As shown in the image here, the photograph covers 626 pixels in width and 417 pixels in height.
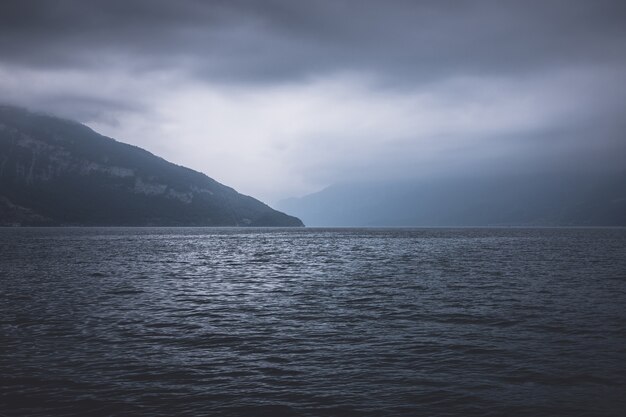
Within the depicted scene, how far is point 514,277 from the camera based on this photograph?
57.9 m

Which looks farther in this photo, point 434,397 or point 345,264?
point 345,264

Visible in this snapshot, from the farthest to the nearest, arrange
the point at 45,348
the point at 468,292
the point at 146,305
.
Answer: the point at 468,292 < the point at 146,305 < the point at 45,348

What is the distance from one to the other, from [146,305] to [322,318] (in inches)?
628

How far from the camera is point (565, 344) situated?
1003 inches

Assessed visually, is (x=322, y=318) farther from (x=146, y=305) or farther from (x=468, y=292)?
(x=468, y=292)

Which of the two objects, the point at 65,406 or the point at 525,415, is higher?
the point at 525,415

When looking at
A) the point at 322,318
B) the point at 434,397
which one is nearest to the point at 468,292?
the point at 322,318

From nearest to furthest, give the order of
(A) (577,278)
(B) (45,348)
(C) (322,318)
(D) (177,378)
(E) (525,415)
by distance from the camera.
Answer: (E) (525,415) < (D) (177,378) < (B) (45,348) < (C) (322,318) < (A) (577,278)

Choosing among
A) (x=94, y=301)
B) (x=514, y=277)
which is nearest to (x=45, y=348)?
(x=94, y=301)

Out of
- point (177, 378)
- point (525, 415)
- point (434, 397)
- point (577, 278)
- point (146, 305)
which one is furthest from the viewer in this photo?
point (577, 278)

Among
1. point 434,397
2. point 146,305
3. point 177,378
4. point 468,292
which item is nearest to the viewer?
point 434,397

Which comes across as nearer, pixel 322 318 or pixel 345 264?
pixel 322 318

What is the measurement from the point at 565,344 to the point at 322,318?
16.1m

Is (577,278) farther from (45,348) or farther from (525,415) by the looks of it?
(45,348)
